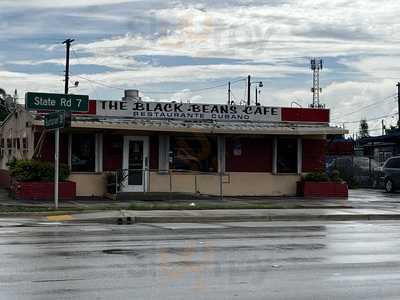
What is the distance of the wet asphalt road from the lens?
837cm

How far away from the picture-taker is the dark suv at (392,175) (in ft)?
107

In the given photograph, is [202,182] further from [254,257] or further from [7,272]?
[7,272]

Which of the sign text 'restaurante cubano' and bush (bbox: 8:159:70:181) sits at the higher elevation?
the sign text 'restaurante cubano'

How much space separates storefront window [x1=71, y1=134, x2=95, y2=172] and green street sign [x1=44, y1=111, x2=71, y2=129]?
5125mm

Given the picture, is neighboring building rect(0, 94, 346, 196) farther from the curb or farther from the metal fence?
the curb

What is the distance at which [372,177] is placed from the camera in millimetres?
37594

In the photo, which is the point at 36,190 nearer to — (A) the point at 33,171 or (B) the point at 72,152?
(A) the point at 33,171

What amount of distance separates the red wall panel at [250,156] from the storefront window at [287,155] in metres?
0.47

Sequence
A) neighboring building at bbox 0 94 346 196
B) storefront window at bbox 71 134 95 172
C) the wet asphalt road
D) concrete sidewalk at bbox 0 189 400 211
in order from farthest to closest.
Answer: storefront window at bbox 71 134 95 172 → neighboring building at bbox 0 94 346 196 → concrete sidewalk at bbox 0 189 400 211 → the wet asphalt road

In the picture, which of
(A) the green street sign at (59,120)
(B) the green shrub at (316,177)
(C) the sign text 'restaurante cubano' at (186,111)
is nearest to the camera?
(A) the green street sign at (59,120)

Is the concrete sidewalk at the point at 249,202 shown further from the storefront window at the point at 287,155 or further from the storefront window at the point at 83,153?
the storefront window at the point at 83,153

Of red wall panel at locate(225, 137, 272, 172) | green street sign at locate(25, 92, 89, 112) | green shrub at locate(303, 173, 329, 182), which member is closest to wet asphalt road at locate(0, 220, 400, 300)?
green street sign at locate(25, 92, 89, 112)

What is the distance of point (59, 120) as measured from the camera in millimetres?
20016

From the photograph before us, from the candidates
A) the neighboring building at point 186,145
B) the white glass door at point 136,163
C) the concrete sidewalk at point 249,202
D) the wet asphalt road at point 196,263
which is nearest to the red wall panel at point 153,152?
the neighboring building at point 186,145
